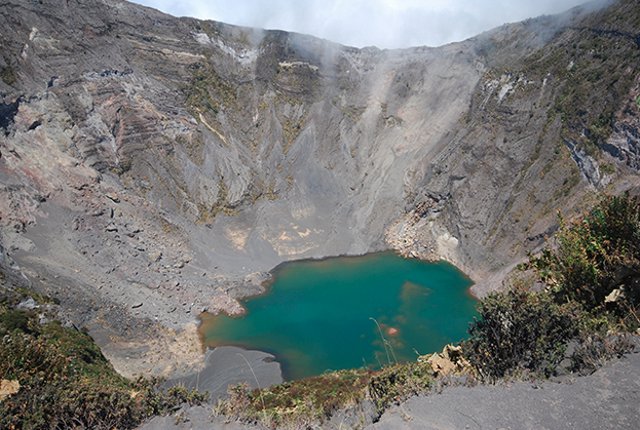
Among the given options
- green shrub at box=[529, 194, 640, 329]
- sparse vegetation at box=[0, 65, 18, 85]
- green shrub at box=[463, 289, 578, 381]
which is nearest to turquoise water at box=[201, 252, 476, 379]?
green shrub at box=[529, 194, 640, 329]

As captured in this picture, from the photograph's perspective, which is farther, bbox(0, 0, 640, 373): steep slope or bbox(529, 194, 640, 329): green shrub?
bbox(0, 0, 640, 373): steep slope

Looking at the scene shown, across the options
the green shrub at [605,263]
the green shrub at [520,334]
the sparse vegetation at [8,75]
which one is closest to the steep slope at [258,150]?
the sparse vegetation at [8,75]

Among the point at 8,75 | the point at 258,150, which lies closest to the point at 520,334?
the point at 8,75

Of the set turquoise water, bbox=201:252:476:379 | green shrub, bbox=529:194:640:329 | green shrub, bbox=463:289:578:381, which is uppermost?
turquoise water, bbox=201:252:476:379

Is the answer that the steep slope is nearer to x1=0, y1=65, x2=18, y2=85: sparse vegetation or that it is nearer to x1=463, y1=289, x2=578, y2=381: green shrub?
x1=0, y1=65, x2=18, y2=85: sparse vegetation

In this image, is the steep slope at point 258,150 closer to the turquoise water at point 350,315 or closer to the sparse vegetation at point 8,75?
the sparse vegetation at point 8,75

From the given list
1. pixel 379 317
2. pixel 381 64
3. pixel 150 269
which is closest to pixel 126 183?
pixel 150 269
